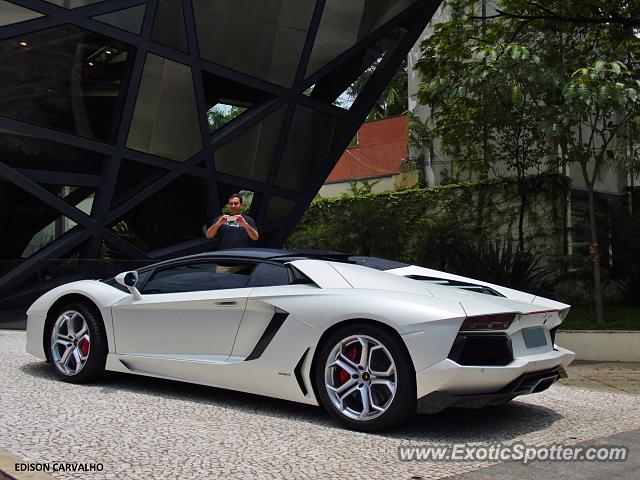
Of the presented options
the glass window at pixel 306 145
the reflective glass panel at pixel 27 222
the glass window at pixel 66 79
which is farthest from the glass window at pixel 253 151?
the reflective glass panel at pixel 27 222

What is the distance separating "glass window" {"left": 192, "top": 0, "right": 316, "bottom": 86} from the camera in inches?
495

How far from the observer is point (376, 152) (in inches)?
1268

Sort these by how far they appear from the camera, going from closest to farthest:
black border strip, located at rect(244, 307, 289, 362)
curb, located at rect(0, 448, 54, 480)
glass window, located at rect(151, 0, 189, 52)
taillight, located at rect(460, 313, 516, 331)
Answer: curb, located at rect(0, 448, 54, 480)
taillight, located at rect(460, 313, 516, 331)
black border strip, located at rect(244, 307, 289, 362)
glass window, located at rect(151, 0, 189, 52)

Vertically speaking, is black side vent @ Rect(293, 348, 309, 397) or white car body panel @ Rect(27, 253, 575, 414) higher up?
white car body panel @ Rect(27, 253, 575, 414)

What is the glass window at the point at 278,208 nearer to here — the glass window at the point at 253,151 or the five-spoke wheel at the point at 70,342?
the glass window at the point at 253,151

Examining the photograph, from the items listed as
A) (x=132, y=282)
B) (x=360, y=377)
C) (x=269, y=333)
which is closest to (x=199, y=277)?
(x=132, y=282)

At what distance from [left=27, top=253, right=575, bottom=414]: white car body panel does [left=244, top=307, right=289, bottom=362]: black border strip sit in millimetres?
13

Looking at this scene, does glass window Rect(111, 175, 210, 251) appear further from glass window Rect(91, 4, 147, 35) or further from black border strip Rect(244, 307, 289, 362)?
black border strip Rect(244, 307, 289, 362)

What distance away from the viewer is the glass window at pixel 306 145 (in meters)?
14.5

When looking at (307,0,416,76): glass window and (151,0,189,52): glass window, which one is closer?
(151,0,189,52): glass window

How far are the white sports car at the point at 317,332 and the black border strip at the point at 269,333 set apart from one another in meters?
0.01

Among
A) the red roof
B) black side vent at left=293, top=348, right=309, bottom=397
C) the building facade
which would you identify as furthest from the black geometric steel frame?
the red roof

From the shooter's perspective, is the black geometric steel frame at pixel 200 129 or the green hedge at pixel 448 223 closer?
the black geometric steel frame at pixel 200 129

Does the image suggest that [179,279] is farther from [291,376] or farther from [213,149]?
[213,149]
